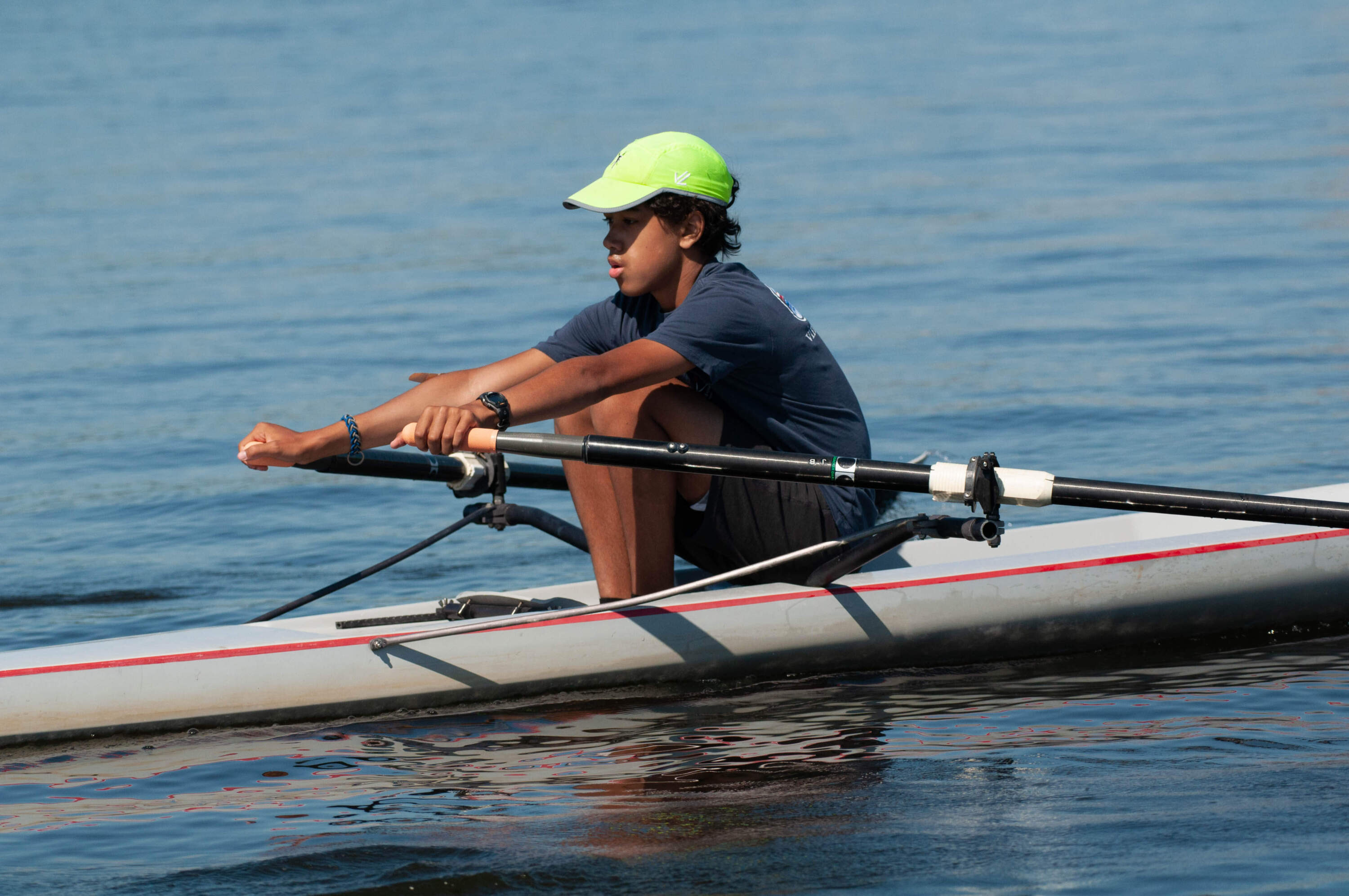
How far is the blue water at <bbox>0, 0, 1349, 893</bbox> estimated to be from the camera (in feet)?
12.7

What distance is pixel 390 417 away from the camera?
15.8 ft

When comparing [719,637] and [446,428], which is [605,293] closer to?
[719,637]

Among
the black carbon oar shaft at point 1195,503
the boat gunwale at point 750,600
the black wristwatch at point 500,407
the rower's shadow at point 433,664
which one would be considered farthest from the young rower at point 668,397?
the black carbon oar shaft at point 1195,503

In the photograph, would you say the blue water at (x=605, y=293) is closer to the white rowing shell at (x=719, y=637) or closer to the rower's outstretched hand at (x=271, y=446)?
the white rowing shell at (x=719, y=637)

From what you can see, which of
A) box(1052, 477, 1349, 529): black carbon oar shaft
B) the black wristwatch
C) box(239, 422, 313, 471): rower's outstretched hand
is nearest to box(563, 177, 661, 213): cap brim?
the black wristwatch

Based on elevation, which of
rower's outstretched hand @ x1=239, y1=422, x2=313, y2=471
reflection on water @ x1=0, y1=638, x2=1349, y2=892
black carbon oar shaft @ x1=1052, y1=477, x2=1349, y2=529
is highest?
rower's outstretched hand @ x1=239, y1=422, x2=313, y2=471

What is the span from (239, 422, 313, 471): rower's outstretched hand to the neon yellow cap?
102 centimetres

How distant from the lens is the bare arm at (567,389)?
14.7 feet

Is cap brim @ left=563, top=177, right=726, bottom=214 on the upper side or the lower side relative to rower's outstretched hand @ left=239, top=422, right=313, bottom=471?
upper

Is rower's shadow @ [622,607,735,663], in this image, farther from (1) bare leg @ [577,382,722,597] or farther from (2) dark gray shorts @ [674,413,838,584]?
(2) dark gray shorts @ [674,413,838,584]

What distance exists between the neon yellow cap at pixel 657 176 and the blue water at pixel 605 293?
4.88ft

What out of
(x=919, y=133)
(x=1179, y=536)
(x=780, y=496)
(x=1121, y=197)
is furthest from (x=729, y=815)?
(x=919, y=133)

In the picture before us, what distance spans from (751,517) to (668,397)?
46cm

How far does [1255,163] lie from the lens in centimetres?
1603
